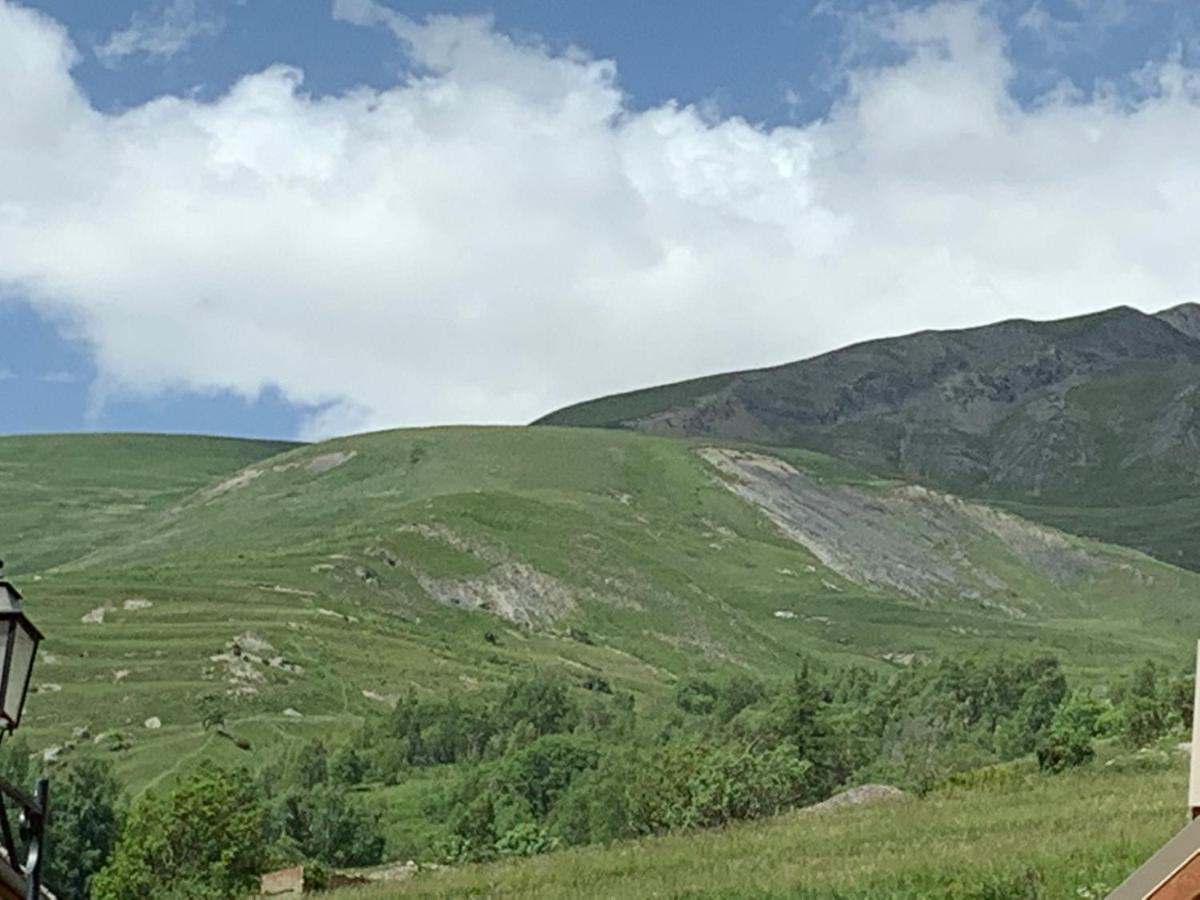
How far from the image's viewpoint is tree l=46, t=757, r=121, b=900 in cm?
9038

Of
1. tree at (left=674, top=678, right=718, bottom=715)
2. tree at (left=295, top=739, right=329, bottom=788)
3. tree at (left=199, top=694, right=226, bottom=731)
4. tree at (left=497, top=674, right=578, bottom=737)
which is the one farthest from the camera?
tree at (left=674, top=678, right=718, bottom=715)

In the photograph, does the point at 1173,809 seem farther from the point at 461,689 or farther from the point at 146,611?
the point at 146,611

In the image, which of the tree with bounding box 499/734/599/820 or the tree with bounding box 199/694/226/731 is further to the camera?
the tree with bounding box 199/694/226/731

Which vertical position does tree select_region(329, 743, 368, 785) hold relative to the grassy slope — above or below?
below

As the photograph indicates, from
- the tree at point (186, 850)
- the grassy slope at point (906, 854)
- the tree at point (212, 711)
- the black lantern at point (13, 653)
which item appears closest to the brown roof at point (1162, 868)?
the black lantern at point (13, 653)

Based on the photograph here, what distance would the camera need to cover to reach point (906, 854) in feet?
96.6

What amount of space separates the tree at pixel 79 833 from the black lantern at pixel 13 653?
3318 inches

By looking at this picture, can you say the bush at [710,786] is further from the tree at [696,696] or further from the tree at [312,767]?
the tree at [696,696]

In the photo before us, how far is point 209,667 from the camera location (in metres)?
170

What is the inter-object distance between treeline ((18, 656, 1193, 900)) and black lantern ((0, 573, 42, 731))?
44.2 meters

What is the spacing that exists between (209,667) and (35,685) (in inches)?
647

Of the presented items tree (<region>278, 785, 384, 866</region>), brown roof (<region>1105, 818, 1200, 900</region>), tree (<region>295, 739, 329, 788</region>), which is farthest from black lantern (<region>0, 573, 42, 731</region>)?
tree (<region>295, 739, 329, 788</region>)

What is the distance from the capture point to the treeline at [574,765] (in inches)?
2948

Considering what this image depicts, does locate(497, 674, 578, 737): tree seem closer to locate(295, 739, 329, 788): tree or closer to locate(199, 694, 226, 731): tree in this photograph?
locate(295, 739, 329, 788): tree
